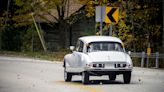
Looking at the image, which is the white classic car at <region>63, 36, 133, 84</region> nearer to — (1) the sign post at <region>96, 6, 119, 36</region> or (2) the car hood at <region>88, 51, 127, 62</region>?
(2) the car hood at <region>88, 51, 127, 62</region>

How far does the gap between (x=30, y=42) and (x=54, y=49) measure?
2.39 meters

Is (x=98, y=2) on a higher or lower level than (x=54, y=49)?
higher

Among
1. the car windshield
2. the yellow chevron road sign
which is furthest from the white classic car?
the yellow chevron road sign

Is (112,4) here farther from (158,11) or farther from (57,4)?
(57,4)

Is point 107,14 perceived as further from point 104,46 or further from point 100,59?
point 100,59

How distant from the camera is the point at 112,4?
39.2 meters

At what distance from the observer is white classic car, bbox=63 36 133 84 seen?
65.9ft

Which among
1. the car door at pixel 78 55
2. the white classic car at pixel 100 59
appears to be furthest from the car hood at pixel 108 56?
the car door at pixel 78 55

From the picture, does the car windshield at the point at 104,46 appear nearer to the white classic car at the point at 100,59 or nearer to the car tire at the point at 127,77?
the white classic car at the point at 100,59

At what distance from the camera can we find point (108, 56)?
20.2m

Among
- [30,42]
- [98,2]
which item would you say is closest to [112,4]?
[98,2]

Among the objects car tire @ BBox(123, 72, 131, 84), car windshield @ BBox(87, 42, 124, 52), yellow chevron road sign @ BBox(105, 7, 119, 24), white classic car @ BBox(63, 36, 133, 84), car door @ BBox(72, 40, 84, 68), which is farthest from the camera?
yellow chevron road sign @ BBox(105, 7, 119, 24)

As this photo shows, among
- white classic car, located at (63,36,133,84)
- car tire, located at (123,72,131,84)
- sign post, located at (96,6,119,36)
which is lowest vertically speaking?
car tire, located at (123,72,131,84)

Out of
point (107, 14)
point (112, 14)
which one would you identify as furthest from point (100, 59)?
point (107, 14)
